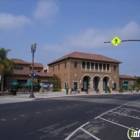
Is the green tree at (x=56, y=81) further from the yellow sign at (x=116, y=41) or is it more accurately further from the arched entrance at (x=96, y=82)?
the yellow sign at (x=116, y=41)

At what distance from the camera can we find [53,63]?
225ft

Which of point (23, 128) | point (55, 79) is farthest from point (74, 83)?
point (23, 128)

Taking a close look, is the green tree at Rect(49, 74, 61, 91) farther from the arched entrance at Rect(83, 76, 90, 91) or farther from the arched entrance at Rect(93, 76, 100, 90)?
the arched entrance at Rect(93, 76, 100, 90)

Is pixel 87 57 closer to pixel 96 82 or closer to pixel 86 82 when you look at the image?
pixel 86 82

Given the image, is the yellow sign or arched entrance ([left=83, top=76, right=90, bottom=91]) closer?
the yellow sign

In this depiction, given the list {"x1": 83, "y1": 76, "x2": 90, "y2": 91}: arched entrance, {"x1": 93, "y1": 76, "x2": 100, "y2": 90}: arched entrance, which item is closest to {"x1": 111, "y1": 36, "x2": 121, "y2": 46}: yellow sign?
{"x1": 83, "y1": 76, "x2": 90, "y2": 91}: arched entrance

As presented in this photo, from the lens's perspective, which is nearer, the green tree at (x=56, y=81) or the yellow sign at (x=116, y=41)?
the yellow sign at (x=116, y=41)

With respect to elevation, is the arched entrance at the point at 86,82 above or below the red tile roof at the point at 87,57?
below

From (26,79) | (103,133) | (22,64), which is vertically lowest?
(103,133)

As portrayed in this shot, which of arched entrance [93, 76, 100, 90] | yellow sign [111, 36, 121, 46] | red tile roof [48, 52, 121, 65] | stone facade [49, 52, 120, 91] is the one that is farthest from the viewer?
arched entrance [93, 76, 100, 90]

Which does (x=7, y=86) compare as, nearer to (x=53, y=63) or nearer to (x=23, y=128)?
(x=53, y=63)

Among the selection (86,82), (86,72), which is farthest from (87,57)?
(86,82)

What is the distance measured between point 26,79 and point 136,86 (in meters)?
35.4

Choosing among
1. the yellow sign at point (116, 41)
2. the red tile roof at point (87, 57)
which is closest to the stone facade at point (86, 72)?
the red tile roof at point (87, 57)
